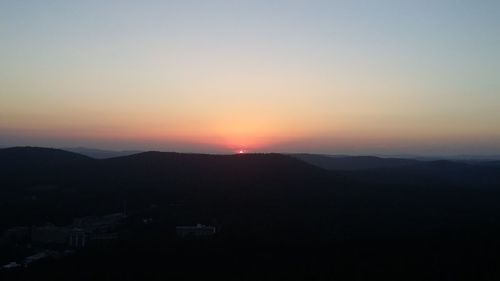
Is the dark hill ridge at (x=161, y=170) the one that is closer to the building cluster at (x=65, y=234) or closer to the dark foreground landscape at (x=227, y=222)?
the dark foreground landscape at (x=227, y=222)

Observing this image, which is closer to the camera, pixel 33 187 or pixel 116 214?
pixel 116 214

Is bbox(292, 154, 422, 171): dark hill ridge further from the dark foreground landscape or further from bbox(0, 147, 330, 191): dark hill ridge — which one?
bbox(0, 147, 330, 191): dark hill ridge

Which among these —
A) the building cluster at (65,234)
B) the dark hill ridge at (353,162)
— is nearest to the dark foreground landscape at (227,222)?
the building cluster at (65,234)

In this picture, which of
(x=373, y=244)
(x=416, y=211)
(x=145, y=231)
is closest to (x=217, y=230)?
(x=145, y=231)

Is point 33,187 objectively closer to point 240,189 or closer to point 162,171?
point 162,171

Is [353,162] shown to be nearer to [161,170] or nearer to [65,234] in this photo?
[161,170]

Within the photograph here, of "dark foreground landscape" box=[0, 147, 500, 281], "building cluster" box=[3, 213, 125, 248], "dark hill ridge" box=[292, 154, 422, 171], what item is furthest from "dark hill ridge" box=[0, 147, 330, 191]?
"dark hill ridge" box=[292, 154, 422, 171]

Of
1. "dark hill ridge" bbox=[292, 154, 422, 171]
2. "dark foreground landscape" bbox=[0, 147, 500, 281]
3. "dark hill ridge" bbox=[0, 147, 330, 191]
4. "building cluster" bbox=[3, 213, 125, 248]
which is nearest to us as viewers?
"dark foreground landscape" bbox=[0, 147, 500, 281]

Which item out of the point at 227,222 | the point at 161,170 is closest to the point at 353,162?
the point at 161,170
